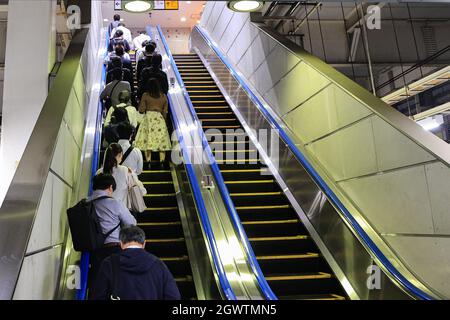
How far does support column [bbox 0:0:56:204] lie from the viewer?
588 cm

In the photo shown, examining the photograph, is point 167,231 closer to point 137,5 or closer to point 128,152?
point 128,152

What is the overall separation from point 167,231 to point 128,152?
1.05 metres

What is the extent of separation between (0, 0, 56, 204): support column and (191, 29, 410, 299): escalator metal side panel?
3321mm

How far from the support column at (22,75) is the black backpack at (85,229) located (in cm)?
288

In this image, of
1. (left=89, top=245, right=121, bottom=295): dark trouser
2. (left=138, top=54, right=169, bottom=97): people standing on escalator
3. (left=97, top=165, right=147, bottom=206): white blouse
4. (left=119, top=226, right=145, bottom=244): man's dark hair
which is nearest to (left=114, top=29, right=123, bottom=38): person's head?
(left=138, top=54, right=169, bottom=97): people standing on escalator

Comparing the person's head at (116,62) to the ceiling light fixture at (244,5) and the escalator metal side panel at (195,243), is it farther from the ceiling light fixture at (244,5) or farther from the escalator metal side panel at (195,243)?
the ceiling light fixture at (244,5)

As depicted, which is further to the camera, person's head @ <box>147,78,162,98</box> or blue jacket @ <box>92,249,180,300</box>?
person's head @ <box>147,78,162,98</box>

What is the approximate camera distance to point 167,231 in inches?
203

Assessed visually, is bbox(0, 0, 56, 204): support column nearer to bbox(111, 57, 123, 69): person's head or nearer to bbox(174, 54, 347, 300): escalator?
bbox(111, 57, 123, 69): person's head

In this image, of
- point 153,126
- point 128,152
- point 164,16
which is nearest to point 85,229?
point 128,152

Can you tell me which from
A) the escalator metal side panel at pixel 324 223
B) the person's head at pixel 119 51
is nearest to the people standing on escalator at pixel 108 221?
the escalator metal side panel at pixel 324 223

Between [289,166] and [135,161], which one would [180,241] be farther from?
[289,166]

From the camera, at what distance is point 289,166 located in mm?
5855

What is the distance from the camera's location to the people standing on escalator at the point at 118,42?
10289 millimetres
